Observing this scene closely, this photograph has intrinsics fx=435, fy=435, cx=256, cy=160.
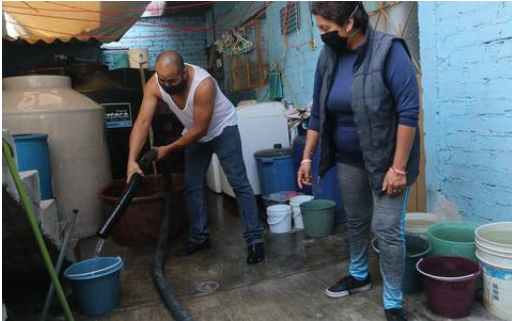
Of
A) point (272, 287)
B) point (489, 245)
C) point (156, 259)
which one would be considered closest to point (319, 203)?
point (272, 287)

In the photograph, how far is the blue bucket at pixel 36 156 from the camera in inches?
134

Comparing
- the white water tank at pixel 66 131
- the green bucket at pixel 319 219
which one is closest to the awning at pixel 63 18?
the white water tank at pixel 66 131

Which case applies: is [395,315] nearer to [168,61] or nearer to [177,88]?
[177,88]

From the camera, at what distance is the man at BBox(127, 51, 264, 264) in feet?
9.12

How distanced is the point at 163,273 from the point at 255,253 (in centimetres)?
64

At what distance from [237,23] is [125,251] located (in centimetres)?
439

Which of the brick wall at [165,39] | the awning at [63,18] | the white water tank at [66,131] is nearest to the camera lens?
the white water tank at [66,131]

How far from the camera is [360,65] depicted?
6.41 feet

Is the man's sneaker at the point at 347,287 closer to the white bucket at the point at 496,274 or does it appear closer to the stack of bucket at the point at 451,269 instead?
the stack of bucket at the point at 451,269

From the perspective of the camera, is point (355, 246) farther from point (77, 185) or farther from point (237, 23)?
point (237, 23)

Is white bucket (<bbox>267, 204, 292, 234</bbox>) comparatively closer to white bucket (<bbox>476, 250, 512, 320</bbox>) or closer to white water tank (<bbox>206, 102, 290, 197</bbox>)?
white water tank (<bbox>206, 102, 290, 197</bbox>)

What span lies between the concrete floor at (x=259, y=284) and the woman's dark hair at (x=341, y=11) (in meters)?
1.44

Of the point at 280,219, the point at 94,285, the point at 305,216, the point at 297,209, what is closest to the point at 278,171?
the point at 297,209

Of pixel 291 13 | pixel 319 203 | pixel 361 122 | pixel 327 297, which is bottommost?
pixel 327 297
